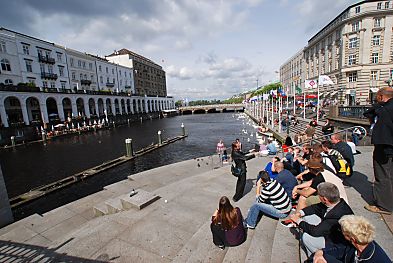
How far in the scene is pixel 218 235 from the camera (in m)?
3.86

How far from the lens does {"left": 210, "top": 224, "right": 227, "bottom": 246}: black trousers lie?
382 centimetres

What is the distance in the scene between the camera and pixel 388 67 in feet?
117

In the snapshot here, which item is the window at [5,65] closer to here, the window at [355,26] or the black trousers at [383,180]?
the black trousers at [383,180]

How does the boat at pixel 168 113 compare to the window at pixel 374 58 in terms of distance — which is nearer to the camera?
the window at pixel 374 58

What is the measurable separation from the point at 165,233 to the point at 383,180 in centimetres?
457

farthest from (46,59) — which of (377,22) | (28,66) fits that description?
(377,22)

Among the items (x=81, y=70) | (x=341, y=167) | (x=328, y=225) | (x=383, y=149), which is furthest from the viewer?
(x=81, y=70)

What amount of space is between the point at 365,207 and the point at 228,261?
9.65 feet

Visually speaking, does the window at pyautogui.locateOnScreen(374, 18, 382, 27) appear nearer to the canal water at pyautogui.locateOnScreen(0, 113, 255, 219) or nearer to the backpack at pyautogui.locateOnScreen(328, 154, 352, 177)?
the canal water at pyautogui.locateOnScreen(0, 113, 255, 219)

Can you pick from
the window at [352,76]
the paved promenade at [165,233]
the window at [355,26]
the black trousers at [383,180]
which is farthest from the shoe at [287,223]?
the window at [355,26]

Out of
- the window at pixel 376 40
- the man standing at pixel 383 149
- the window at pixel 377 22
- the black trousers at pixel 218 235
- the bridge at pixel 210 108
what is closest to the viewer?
the man standing at pixel 383 149

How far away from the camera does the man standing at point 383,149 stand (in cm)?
344

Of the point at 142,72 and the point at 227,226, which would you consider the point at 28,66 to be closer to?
the point at 142,72

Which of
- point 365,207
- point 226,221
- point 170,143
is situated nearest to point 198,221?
point 226,221
